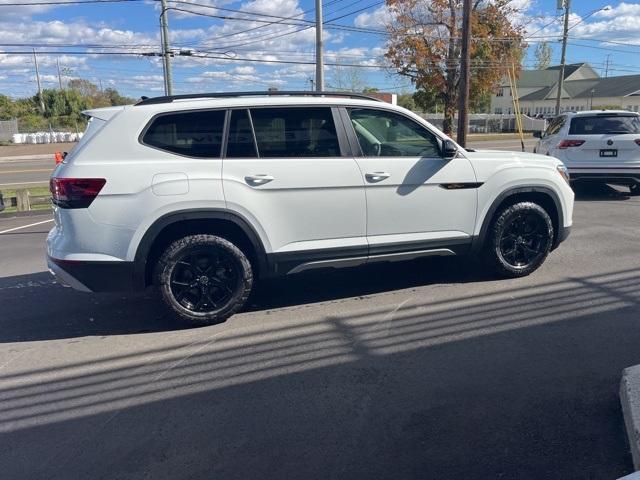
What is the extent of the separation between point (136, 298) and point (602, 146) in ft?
30.6

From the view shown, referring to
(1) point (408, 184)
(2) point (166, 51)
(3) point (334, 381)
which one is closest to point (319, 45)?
(2) point (166, 51)

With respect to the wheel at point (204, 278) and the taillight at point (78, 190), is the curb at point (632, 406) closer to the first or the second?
the wheel at point (204, 278)

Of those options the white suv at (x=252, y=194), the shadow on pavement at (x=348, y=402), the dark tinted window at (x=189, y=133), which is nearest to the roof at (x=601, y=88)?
the white suv at (x=252, y=194)

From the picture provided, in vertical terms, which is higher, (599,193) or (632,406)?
(632,406)

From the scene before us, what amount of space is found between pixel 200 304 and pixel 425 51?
35.5m

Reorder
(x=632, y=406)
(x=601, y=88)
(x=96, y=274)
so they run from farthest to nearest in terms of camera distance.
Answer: (x=601, y=88)
(x=96, y=274)
(x=632, y=406)

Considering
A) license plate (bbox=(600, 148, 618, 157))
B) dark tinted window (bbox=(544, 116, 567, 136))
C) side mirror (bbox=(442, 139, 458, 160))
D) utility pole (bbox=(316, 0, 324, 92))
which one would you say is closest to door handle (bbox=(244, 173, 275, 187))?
side mirror (bbox=(442, 139, 458, 160))

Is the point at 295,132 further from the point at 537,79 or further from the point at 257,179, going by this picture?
the point at 537,79

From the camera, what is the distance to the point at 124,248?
444 centimetres

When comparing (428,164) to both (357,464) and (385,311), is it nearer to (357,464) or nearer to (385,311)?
(385,311)

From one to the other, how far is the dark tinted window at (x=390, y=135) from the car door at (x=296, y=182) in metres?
0.25

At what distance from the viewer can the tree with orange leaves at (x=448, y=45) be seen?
119ft

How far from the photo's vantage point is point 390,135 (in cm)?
535

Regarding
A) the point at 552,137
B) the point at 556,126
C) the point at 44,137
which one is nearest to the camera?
the point at 552,137
